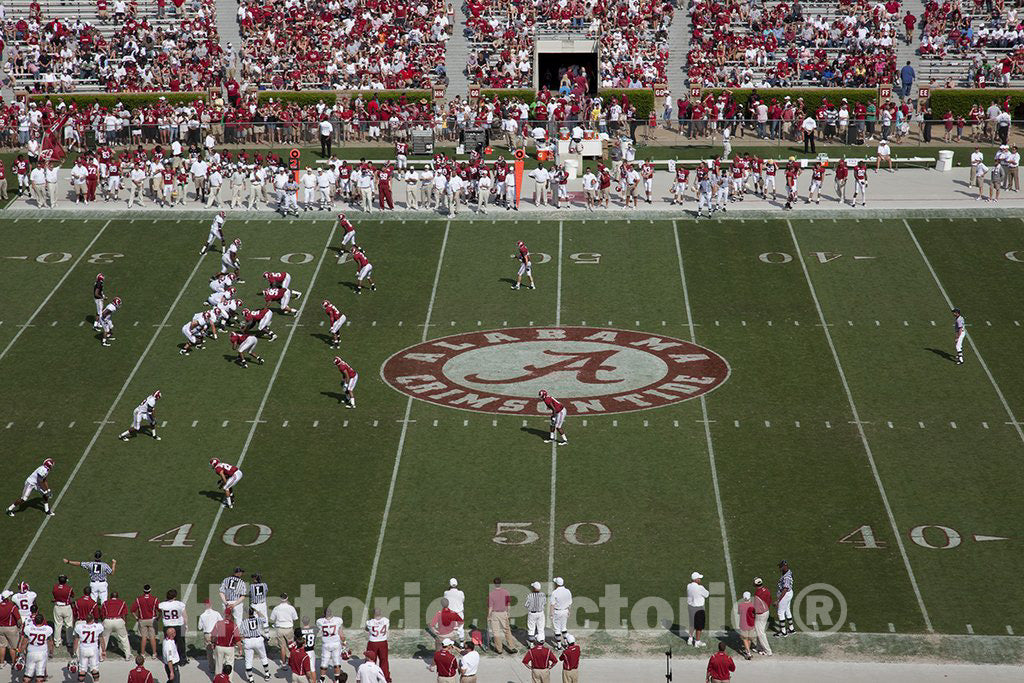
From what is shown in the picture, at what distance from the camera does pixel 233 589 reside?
28.1 metres

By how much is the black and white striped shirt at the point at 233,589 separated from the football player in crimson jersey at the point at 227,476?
5196 mm

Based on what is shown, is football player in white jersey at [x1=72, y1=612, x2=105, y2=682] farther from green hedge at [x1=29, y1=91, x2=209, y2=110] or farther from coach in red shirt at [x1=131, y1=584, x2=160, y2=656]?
green hedge at [x1=29, y1=91, x2=209, y2=110]

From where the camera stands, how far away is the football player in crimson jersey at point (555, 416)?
3578 cm

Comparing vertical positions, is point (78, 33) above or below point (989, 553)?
above

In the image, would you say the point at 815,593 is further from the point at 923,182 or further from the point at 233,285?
the point at 923,182

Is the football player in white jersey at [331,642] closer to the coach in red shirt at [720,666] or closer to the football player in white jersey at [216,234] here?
the coach in red shirt at [720,666]

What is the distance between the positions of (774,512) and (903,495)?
9.41 ft

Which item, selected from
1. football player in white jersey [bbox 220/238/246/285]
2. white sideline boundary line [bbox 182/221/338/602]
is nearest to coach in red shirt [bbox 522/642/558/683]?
white sideline boundary line [bbox 182/221/338/602]

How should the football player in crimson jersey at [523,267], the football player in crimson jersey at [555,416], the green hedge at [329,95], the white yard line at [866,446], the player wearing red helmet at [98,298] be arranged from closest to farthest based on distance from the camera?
the white yard line at [866,446], the football player in crimson jersey at [555,416], the player wearing red helmet at [98,298], the football player in crimson jersey at [523,267], the green hedge at [329,95]

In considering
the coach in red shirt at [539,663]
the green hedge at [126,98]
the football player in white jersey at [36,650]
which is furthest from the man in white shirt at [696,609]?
the green hedge at [126,98]

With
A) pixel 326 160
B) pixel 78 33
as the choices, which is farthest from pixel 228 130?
pixel 78 33

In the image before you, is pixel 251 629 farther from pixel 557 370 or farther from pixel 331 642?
pixel 557 370

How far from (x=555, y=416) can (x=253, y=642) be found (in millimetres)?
10633

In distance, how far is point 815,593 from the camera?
29.9 meters
